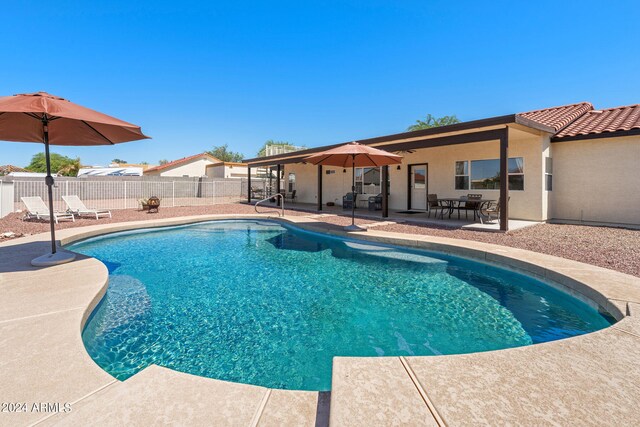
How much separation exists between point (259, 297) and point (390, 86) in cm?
2167

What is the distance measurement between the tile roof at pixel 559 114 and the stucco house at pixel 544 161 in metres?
0.03

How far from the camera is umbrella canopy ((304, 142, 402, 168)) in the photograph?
8.84m

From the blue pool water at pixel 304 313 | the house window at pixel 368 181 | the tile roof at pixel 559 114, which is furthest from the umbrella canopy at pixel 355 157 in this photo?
the tile roof at pixel 559 114

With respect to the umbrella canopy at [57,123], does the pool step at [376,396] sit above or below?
below

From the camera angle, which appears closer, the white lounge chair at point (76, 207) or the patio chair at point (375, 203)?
the white lounge chair at point (76, 207)

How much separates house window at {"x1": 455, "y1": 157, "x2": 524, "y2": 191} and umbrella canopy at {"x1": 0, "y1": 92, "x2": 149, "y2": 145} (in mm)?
11437

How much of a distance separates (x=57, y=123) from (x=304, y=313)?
5788 millimetres

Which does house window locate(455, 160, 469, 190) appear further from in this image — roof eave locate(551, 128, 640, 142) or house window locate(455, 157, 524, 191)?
roof eave locate(551, 128, 640, 142)

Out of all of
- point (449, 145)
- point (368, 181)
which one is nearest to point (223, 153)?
point (368, 181)

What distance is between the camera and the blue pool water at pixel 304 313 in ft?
10.6

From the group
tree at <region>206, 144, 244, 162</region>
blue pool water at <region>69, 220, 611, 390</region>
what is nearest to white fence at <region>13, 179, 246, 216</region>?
blue pool water at <region>69, 220, 611, 390</region>

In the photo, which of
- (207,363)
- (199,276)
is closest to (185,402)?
(207,363)

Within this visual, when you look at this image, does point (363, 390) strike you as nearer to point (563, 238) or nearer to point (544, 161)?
A: point (563, 238)

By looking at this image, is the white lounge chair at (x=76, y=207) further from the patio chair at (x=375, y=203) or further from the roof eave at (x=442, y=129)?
the patio chair at (x=375, y=203)
